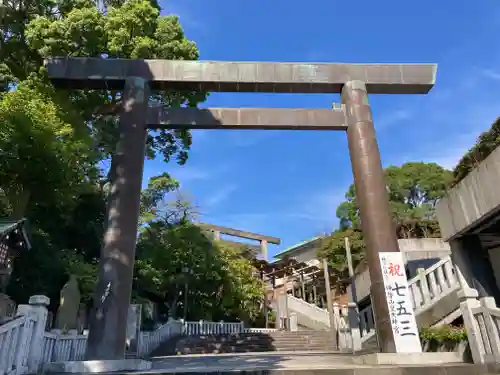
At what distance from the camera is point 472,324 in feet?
18.0

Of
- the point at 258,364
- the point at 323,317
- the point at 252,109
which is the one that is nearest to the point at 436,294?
the point at 258,364

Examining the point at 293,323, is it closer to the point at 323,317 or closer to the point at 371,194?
the point at 323,317

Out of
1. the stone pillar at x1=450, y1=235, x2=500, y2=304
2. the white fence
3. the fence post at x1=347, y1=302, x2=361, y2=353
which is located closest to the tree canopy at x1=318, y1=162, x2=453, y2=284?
the fence post at x1=347, y1=302, x2=361, y2=353

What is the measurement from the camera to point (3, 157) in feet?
35.9

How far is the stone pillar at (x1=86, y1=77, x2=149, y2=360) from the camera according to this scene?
20.8ft

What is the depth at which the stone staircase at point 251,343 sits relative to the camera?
14.3 m

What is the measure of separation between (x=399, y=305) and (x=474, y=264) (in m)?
1.94

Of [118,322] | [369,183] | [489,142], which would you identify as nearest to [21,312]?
[118,322]

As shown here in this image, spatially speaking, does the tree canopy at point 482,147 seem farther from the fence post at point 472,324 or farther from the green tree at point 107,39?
the green tree at point 107,39

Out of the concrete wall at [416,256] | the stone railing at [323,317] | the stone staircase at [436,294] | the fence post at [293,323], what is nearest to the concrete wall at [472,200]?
the stone staircase at [436,294]

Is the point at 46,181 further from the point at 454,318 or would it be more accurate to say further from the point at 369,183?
the point at 454,318

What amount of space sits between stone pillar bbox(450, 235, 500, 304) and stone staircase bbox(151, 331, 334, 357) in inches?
318

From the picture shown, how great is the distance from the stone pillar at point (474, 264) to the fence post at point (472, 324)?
1.87 meters

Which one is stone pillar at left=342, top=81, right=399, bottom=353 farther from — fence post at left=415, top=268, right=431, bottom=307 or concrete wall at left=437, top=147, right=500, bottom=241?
fence post at left=415, top=268, right=431, bottom=307
